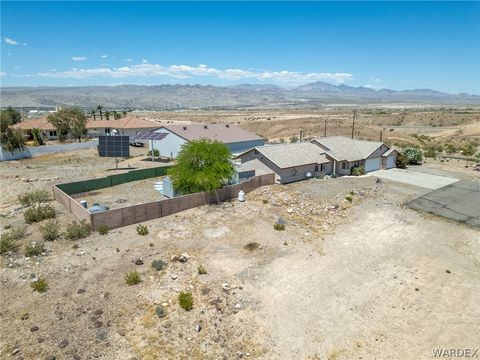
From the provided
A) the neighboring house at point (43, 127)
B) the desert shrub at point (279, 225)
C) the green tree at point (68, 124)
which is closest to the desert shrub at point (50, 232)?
the desert shrub at point (279, 225)

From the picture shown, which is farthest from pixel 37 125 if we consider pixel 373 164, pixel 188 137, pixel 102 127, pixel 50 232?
pixel 373 164

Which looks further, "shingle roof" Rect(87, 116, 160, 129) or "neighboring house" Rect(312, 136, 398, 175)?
"shingle roof" Rect(87, 116, 160, 129)

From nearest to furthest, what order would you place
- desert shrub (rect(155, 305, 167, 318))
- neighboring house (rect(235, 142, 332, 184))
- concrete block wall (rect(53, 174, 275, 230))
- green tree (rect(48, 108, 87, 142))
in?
1. desert shrub (rect(155, 305, 167, 318))
2. concrete block wall (rect(53, 174, 275, 230))
3. neighboring house (rect(235, 142, 332, 184))
4. green tree (rect(48, 108, 87, 142))

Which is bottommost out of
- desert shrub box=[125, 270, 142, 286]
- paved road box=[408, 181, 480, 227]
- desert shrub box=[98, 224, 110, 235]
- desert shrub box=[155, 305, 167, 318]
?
paved road box=[408, 181, 480, 227]

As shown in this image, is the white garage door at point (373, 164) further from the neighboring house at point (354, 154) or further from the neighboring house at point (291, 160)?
the neighboring house at point (291, 160)

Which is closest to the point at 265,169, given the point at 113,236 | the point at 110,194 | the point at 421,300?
the point at 110,194

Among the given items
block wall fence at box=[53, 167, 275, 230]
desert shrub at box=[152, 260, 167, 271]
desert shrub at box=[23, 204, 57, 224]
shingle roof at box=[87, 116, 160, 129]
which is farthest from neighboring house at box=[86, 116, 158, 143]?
desert shrub at box=[152, 260, 167, 271]

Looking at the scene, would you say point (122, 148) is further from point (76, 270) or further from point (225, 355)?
point (225, 355)

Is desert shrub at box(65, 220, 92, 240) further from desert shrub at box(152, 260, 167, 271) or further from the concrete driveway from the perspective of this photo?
the concrete driveway
